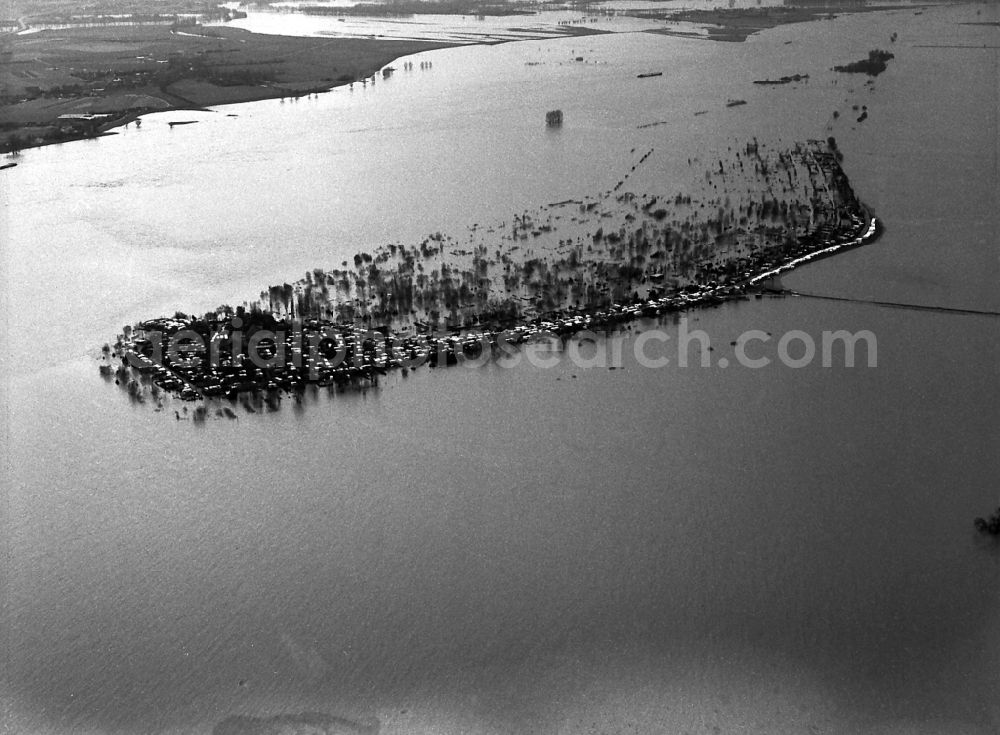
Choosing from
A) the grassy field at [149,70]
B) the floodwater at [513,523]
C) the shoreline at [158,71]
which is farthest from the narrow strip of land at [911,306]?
the grassy field at [149,70]

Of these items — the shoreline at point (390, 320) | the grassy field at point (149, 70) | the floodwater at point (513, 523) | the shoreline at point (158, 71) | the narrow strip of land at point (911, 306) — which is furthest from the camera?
the grassy field at point (149, 70)

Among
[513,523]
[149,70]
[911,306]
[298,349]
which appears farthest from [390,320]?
[149,70]

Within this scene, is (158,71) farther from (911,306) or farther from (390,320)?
(911,306)

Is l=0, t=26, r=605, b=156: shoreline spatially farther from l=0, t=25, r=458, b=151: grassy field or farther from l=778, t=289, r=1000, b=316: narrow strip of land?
l=778, t=289, r=1000, b=316: narrow strip of land

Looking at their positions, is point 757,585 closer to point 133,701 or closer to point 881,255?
point 133,701

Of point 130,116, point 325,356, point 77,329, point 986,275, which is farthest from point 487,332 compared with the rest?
point 130,116

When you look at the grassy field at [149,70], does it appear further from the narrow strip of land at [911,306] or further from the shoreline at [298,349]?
the narrow strip of land at [911,306]

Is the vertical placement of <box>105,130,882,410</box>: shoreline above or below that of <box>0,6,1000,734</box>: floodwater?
above

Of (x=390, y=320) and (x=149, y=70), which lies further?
(x=149, y=70)

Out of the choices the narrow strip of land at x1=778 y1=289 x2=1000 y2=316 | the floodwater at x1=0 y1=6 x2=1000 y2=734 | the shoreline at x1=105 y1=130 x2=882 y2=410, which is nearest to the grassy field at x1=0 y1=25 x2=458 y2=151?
the floodwater at x1=0 y1=6 x2=1000 y2=734
